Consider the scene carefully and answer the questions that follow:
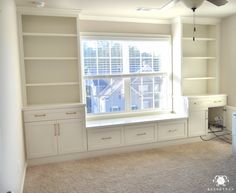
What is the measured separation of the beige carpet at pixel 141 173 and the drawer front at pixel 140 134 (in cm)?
22

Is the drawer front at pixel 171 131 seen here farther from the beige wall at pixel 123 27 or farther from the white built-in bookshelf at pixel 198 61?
the beige wall at pixel 123 27

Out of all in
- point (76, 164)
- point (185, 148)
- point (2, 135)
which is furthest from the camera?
point (185, 148)

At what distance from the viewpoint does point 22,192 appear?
2.71 m

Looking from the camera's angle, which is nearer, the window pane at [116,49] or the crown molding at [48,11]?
Result: the crown molding at [48,11]

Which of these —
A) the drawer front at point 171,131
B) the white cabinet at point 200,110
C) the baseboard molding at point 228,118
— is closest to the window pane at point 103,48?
the drawer front at point 171,131

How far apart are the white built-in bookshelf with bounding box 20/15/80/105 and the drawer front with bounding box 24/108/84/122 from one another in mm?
310

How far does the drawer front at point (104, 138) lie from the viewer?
12.4 feet

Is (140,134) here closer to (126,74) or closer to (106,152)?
(106,152)

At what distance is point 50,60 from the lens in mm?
3881

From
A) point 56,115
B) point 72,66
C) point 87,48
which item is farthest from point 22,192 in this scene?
point 87,48

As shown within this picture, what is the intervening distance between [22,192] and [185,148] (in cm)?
270

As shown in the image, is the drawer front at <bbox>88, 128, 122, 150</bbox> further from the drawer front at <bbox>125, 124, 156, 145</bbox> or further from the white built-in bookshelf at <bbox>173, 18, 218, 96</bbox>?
the white built-in bookshelf at <bbox>173, 18, 218, 96</bbox>

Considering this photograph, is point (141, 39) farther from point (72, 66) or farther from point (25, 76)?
point (25, 76)

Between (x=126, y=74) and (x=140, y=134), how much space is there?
117cm
